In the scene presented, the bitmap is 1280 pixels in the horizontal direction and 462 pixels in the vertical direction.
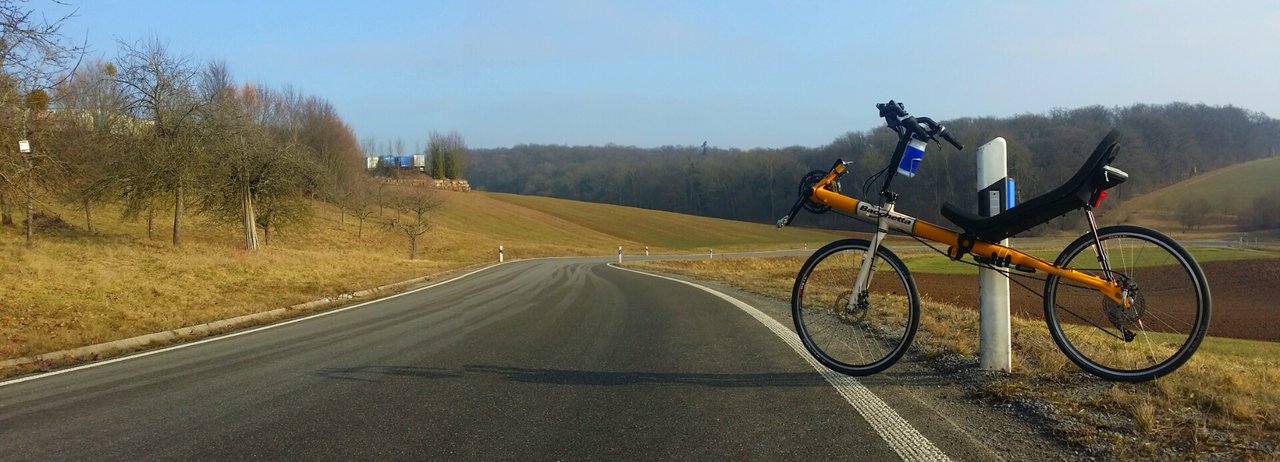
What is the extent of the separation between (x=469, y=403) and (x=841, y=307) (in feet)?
8.58

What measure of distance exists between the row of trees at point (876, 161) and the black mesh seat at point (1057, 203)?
2.92 ft

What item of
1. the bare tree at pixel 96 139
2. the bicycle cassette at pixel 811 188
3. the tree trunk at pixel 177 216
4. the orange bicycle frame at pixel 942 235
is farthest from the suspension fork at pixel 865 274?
the tree trunk at pixel 177 216

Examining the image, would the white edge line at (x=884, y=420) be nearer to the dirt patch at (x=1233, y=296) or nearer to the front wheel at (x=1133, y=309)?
the front wheel at (x=1133, y=309)

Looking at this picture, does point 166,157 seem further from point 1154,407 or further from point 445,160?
point 445,160

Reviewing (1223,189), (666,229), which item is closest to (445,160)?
(666,229)

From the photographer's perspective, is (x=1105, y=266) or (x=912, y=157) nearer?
(x=1105, y=266)

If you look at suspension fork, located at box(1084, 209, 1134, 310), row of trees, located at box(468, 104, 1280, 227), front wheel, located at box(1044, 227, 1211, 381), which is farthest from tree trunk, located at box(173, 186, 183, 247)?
suspension fork, located at box(1084, 209, 1134, 310)

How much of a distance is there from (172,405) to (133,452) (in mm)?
1186

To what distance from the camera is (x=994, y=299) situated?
171 inches

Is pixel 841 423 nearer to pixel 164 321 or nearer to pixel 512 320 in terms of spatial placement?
pixel 512 320

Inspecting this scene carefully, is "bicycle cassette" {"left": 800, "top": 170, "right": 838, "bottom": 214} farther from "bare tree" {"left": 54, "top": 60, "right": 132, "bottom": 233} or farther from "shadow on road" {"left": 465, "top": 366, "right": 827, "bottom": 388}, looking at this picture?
"bare tree" {"left": 54, "top": 60, "right": 132, "bottom": 233}

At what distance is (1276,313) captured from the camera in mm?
22531

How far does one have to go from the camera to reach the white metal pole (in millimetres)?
4340

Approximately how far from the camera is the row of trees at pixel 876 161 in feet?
77.3
